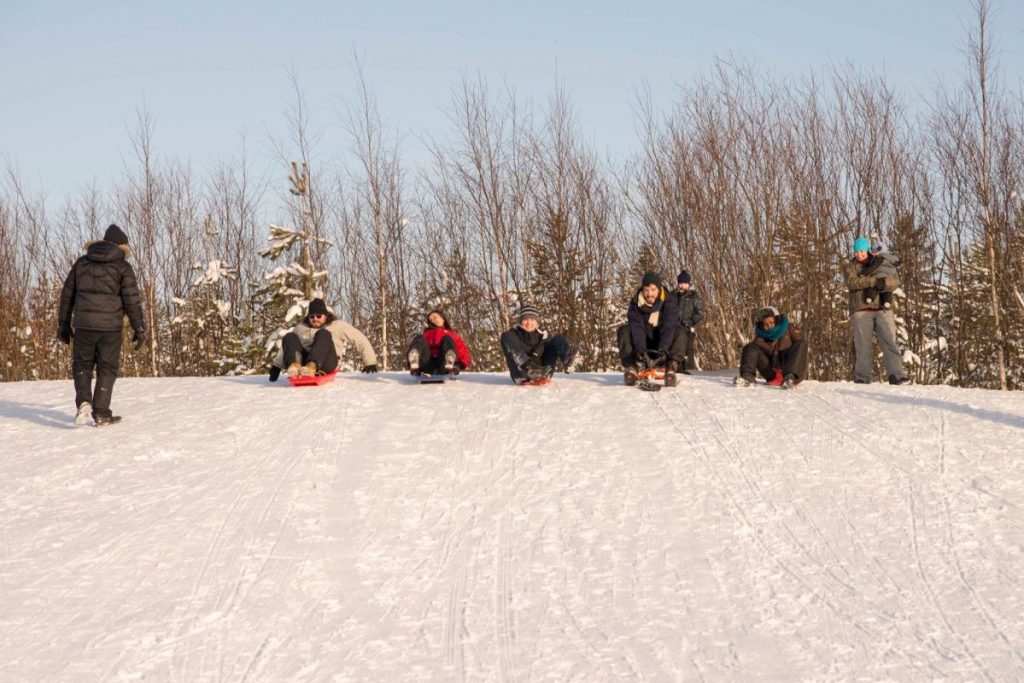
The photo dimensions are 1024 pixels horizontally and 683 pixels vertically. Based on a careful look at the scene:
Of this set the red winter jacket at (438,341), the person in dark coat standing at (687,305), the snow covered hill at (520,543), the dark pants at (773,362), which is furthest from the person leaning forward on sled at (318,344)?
the dark pants at (773,362)

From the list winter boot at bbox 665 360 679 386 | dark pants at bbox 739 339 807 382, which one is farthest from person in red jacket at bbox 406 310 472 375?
dark pants at bbox 739 339 807 382

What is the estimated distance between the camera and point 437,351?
36.5 feet

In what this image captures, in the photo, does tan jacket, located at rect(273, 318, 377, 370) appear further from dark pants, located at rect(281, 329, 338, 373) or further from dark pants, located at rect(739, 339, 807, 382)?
dark pants, located at rect(739, 339, 807, 382)

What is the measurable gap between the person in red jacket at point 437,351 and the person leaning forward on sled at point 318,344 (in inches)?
20.9

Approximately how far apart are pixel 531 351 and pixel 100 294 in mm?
4493

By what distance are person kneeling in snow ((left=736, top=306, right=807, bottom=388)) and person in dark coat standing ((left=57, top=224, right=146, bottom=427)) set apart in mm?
6196

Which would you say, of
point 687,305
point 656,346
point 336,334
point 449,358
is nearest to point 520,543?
point 656,346

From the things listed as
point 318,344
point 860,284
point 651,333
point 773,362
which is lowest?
point 773,362

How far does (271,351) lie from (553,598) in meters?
17.6

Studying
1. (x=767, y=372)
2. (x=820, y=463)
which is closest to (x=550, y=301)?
(x=767, y=372)

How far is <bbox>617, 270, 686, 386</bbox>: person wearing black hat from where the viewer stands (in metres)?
10.5

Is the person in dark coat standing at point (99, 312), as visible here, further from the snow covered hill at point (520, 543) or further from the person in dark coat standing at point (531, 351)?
the person in dark coat standing at point (531, 351)

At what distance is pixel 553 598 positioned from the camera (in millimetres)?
4910

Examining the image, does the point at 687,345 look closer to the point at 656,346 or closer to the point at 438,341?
the point at 656,346
